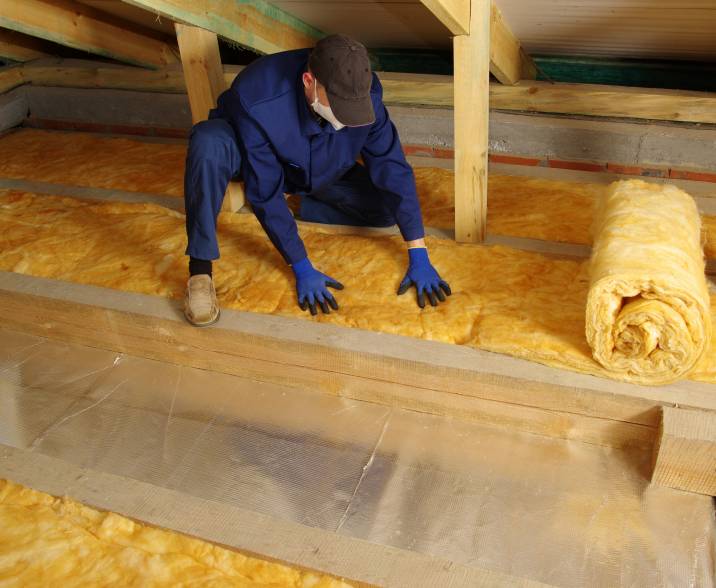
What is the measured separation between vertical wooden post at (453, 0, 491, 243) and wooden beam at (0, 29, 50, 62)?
3499 mm

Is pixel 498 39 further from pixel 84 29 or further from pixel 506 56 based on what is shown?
pixel 84 29

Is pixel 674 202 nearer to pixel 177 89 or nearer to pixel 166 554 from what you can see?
pixel 166 554

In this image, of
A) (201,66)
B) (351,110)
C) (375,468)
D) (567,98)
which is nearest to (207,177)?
(351,110)

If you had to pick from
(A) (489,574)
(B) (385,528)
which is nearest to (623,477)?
(A) (489,574)

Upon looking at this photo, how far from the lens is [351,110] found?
231cm

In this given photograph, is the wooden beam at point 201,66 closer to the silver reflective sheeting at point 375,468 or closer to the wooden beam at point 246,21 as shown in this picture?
the wooden beam at point 246,21

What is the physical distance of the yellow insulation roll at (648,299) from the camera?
2.00 metres

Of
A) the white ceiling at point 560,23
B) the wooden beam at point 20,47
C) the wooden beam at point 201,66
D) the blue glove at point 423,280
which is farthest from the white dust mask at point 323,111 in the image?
the wooden beam at point 20,47

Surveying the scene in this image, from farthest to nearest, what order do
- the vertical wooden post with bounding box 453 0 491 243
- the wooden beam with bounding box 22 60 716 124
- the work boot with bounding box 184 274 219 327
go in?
the wooden beam with bounding box 22 60 716 124
the work boot with bounding box 184 274 219 327
the vertical wooden post with bounding box 453 0 491 243

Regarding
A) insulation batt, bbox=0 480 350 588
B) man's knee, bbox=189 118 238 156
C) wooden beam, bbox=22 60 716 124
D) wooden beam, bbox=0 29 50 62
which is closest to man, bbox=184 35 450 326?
man's knee, bbox=189 118 238 156

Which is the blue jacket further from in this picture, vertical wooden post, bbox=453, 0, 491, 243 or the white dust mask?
vertical wooden post, bbox=453, 0, 491, 243

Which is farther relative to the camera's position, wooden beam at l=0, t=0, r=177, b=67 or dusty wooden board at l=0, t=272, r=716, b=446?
wooden beam at l=0, t=0, r=177, b=67

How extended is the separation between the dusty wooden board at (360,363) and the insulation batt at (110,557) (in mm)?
761

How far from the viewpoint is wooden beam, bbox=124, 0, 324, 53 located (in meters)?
2.84
